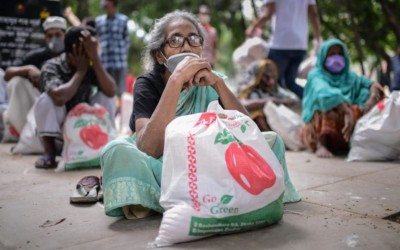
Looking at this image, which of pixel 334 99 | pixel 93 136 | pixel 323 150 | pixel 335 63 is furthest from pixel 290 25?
pixel 93 136

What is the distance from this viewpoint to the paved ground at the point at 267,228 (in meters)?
2.06

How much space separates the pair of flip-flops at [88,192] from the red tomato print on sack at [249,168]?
3.74ft

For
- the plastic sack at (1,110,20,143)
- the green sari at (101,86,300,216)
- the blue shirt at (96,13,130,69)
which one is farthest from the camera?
the blue shirt at (96,13,130,69)

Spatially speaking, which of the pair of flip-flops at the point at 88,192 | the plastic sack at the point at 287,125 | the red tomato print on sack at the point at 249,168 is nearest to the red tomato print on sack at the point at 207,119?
the red tomato print on sack at the point at 249,168

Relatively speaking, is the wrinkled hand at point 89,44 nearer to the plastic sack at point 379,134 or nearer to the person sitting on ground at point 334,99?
the person sitting on ground at point 334,99

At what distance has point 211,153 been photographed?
2074 millimetres

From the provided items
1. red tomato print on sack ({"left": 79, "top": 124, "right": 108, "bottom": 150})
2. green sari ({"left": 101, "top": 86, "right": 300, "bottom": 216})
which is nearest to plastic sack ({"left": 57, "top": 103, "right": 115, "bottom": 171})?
red tomato print on sack ({"left": 79, "top": 124, "right": 108, "bottom": 150})

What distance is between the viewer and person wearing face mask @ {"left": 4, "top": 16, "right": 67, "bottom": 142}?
4840 millimetres

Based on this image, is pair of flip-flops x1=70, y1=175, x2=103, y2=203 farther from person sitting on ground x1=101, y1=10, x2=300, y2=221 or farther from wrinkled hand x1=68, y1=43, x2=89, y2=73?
wrinkled hand x1=68, y1=43, x2=89, y2=73

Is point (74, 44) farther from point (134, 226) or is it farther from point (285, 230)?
point (285, 230)

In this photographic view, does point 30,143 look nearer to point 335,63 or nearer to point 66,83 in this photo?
point 66,83

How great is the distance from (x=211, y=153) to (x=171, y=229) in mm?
361

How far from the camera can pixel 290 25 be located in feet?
17.3

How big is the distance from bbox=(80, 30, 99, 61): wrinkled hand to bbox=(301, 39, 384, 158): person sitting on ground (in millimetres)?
2008
